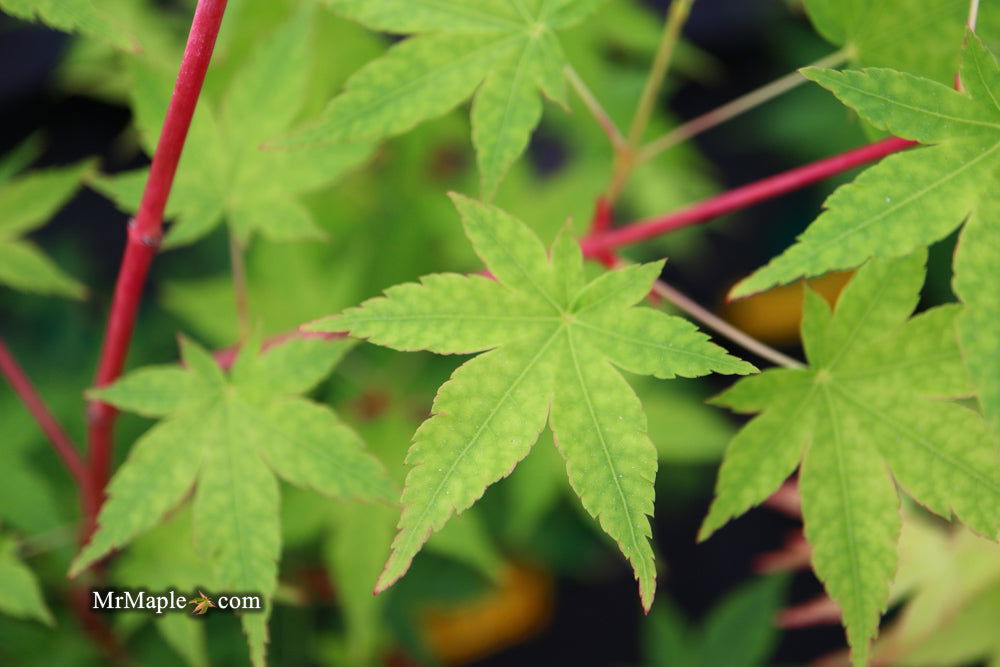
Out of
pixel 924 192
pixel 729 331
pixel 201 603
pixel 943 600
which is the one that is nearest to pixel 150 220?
pixel 201 603

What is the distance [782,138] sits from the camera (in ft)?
9.18

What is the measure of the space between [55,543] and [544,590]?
169 centimetres

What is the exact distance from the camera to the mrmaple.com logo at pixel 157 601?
1013mm

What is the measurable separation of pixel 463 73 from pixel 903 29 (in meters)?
0.54

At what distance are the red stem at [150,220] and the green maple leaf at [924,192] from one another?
55cm

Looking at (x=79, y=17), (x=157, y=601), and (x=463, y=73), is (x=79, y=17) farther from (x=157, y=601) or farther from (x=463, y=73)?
(x=157, y=601)

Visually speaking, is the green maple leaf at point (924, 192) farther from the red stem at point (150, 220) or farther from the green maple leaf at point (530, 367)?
the red stem at point (150, 220)

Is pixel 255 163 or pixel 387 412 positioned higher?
pixel 255 163

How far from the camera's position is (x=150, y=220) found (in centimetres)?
85

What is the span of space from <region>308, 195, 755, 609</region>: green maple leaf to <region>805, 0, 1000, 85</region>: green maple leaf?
455mm

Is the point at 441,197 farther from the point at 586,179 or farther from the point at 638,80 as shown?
the point at 638,80

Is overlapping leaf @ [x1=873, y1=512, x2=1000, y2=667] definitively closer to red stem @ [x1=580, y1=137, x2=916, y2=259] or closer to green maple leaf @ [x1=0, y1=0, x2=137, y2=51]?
red stem @ [x1=580, y1=137, x2=916, y2=259]

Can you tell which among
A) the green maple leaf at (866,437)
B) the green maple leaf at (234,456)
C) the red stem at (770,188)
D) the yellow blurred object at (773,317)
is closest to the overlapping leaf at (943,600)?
the green maple leaf at (866,437)

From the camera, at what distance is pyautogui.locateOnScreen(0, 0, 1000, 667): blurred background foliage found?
1356mm
